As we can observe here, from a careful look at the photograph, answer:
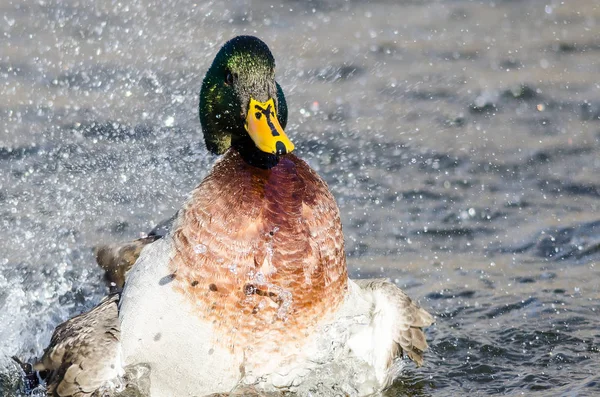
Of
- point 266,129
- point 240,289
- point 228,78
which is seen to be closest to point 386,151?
point 228,78

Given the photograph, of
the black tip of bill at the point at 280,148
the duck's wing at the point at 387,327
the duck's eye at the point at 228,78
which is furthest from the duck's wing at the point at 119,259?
the black tip of bill at the point at 280,148

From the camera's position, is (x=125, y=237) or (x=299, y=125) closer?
(x=125, y=237)

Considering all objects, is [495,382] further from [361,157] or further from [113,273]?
[361,157]

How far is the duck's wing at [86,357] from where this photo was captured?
3904mm

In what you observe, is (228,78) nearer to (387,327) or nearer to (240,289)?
(240,289)

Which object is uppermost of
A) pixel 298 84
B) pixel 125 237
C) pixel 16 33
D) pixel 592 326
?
pixel 16 33

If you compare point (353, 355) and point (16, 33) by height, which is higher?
point (16, 33)

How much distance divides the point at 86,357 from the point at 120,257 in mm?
1019

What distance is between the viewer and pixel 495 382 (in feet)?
15.6

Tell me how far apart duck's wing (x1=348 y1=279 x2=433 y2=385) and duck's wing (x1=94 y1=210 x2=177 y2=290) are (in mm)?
1124

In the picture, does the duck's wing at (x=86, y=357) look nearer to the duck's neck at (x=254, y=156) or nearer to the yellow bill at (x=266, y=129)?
the duck's neck at (x=254, y=156)

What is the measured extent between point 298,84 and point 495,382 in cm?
415

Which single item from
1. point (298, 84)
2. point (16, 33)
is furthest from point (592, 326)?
point (16, 33)

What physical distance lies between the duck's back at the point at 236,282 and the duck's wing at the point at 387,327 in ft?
1.25
